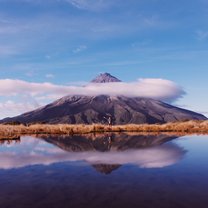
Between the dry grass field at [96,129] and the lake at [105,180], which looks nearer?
the lake at [105,180]

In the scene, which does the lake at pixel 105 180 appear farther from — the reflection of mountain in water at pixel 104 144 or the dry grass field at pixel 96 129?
the dry grass field at pixel 96 129

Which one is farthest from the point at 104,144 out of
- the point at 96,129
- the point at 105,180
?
the point at 96,129

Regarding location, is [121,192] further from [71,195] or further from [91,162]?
[91,162]

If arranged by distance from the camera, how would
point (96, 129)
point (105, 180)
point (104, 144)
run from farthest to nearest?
point (96, 129), point (104, 144), point (105, 180)

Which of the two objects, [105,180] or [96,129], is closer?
[105,180]

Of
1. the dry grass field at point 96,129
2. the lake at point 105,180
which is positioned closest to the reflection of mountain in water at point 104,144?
the lake at point 105,180

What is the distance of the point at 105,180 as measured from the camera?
532 inches

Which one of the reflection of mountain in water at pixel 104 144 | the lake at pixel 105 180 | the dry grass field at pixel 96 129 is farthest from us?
the dry grass field at pixel 96 129

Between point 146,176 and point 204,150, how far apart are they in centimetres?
1063

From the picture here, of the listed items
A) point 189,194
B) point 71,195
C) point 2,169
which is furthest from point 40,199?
point 2,169

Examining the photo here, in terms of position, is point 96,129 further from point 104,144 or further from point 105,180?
point 105,180

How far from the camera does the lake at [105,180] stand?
33.8 ft

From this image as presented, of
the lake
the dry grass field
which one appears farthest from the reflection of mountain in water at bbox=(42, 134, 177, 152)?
the dry grass field

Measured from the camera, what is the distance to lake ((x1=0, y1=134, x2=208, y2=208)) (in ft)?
33.8
